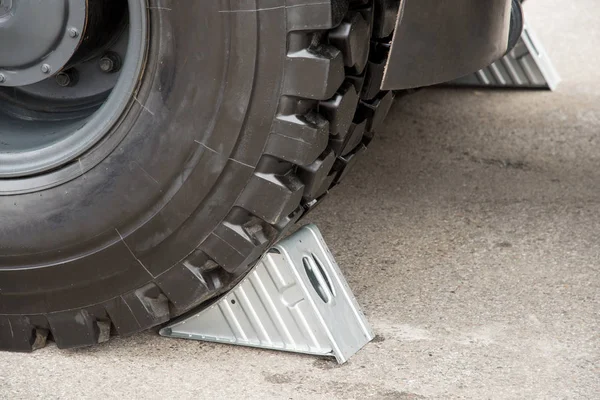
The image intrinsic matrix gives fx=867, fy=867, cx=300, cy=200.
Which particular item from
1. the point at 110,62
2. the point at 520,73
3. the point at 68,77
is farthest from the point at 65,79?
the point at 520,73

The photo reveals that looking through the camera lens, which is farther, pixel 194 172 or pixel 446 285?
pixel 446 285

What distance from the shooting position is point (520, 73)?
14.7 ft

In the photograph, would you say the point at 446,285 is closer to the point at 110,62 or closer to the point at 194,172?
the point at 194,172

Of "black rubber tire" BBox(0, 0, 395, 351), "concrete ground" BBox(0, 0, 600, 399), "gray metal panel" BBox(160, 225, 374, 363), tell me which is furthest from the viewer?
"gray metal panel" BBox(160, 225, 374, 363)

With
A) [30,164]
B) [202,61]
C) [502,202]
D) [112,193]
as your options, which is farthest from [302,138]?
[502,202]

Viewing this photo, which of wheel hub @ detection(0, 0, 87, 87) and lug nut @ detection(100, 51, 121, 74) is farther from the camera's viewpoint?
lug nut @ detection(100, 51, 121, 74)

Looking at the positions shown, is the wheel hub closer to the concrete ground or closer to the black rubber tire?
the black rubber tire

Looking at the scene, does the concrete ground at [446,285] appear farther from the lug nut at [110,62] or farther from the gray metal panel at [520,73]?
the lug nut at [110,62]

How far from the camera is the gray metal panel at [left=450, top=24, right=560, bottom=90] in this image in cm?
441

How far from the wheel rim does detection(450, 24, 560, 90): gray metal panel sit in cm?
269

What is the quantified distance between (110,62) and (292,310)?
2.47 ft

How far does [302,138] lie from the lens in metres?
1.88

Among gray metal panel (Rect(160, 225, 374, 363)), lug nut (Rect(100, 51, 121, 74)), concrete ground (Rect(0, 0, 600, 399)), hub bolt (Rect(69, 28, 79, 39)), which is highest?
hub bolt (Rect(69, 28, 79, 39))

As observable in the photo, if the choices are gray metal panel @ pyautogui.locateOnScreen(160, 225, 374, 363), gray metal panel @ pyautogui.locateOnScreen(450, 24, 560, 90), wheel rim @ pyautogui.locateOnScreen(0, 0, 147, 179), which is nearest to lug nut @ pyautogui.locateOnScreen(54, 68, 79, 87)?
wheel rim @ pyautogui.locateOnScreen(0, 0, 147, 179)
